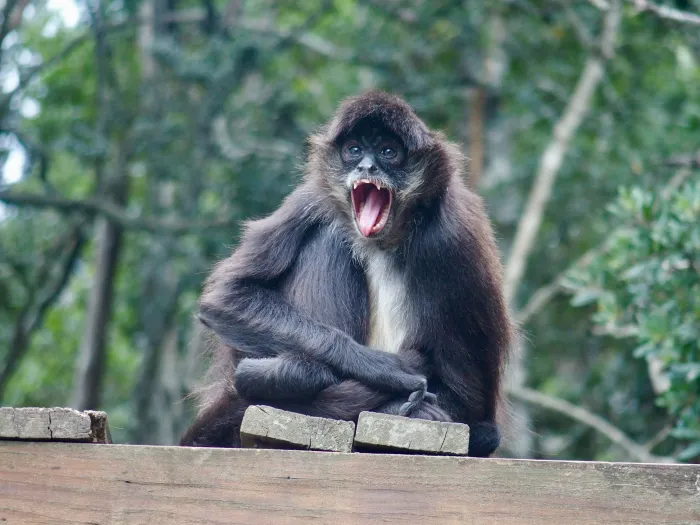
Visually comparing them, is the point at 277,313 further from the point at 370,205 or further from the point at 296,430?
the point at 296,430

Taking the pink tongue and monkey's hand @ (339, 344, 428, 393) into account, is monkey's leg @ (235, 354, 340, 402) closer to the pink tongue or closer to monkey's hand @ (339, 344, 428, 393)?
monkey's hand @ (339, 344, 428, 393)

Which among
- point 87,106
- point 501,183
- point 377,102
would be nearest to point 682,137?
point 501,183

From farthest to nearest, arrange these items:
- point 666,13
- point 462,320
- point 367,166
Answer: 1. point 666,13
2. point 367,166
3. point 462,320

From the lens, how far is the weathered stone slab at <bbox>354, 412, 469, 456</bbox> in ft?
9.59

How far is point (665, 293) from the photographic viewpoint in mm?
5684

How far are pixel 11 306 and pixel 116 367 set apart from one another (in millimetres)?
3021

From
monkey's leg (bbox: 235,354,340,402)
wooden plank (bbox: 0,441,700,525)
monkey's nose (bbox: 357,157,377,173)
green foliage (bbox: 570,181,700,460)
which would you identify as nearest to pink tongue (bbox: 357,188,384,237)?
monkey's nose (bbox: 357,157,377,173)

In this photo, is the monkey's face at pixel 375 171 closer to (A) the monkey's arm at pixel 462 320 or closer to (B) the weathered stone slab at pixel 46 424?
(A) the monkey's arm at pixel 462 320

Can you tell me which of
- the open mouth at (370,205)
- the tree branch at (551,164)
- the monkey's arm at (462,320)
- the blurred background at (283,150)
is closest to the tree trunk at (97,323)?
the blurred background at (283,150)

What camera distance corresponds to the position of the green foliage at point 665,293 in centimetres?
526

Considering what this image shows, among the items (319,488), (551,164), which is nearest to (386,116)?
(319,488)

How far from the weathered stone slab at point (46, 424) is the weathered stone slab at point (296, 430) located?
454 mm

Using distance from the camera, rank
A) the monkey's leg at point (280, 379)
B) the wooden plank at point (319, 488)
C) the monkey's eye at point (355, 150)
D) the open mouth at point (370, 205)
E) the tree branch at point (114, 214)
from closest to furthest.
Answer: the wooden plank at point (319, 488) → the monkey's leg at point (280, 379) → the open mouth at point (370, 205) → the monkey's eye at point (355, 150) → the tree branch at point (114, 214)

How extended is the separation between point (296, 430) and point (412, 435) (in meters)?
0.33
